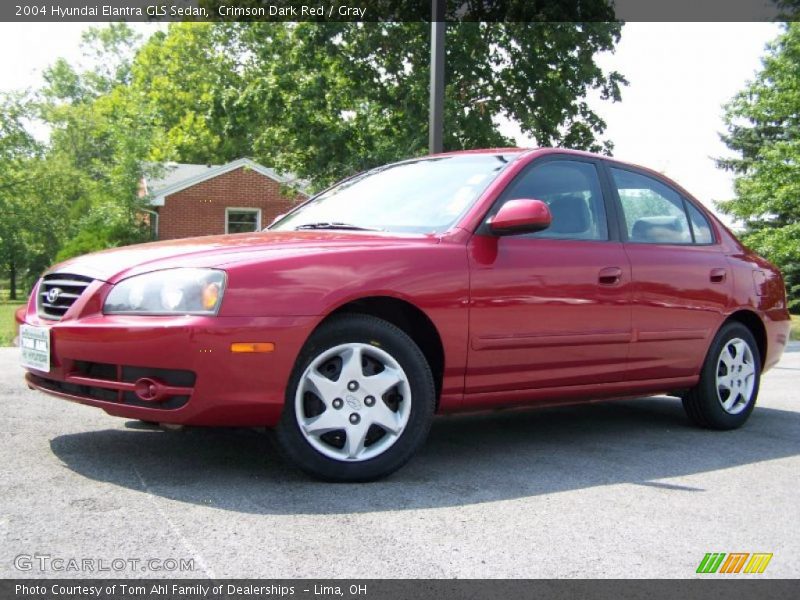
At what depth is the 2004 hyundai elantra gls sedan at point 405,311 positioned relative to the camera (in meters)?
3.70

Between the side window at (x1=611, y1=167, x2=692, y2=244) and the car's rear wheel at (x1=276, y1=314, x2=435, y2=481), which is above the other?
the side window at (x1=611, y1=167, x2=692, y2=244)

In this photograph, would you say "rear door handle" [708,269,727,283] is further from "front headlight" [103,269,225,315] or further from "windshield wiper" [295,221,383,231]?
"front headlight" [103,269,225,315]

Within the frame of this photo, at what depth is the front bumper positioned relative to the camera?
11.9 ft

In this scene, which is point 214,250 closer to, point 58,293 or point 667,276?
point 58,293

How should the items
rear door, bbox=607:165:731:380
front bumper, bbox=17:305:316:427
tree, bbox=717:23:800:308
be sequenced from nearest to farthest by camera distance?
front bumper, bbox=17:305:316:427 → rear door, bbox=607:165:731:380 → tree, bbox=717:23:800:308

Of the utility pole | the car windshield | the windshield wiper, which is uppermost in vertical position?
the utility pole

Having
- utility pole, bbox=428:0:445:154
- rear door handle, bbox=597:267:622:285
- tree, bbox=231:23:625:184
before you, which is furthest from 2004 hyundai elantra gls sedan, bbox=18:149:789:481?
Result: tree, bbox=231:23:625:184

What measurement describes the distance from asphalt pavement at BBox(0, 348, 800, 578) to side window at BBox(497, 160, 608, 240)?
1.20 m

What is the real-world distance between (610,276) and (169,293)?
2.43 m

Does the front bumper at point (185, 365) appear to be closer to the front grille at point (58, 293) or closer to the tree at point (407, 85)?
the front grille at point (58, 293)

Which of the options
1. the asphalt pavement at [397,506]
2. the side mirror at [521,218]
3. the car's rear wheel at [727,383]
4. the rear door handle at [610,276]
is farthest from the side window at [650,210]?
the asphalt pavement at [397,506]

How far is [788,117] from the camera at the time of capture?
22406 mm

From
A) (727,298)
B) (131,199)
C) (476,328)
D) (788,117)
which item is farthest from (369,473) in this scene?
(131,199)

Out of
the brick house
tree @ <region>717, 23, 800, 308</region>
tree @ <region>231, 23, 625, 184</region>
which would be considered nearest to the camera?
tree @ <region>231, 23, 625, 184</region>
